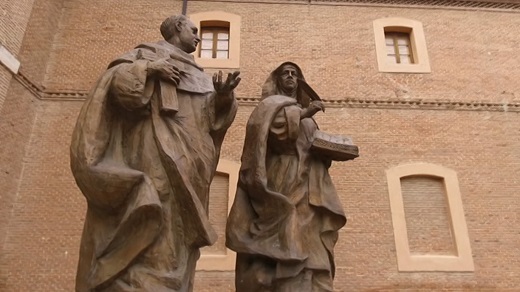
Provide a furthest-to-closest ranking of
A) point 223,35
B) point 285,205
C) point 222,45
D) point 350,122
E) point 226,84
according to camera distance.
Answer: point 223,35, point 222,45, point 350,122, point 285,205, point 226,84

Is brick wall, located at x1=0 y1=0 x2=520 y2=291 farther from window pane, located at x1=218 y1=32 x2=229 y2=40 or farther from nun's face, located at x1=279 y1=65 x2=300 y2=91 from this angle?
nun's face, located at x1=279 y1=65 x2=300 y2=91

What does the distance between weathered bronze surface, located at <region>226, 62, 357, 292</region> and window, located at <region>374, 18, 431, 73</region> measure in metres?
8.50

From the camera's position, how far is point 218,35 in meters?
12.6

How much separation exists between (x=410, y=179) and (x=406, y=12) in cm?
449

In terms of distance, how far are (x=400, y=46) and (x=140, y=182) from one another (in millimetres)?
11093

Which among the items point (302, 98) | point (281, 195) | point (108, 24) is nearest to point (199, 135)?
point (281, 195)

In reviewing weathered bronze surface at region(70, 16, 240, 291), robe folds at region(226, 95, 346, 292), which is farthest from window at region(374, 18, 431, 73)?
weathered bronze surface at region(70, 16, 240, 291)

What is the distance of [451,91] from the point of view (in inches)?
466

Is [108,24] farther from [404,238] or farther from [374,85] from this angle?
[404,238]

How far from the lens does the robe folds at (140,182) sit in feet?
8.59

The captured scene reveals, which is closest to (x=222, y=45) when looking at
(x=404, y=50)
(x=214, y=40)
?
(x=214, y=40)

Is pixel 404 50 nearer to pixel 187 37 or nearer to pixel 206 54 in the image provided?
pixel 206 54

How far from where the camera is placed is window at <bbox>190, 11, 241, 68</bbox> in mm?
12133

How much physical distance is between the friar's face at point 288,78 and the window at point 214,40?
313 inches
